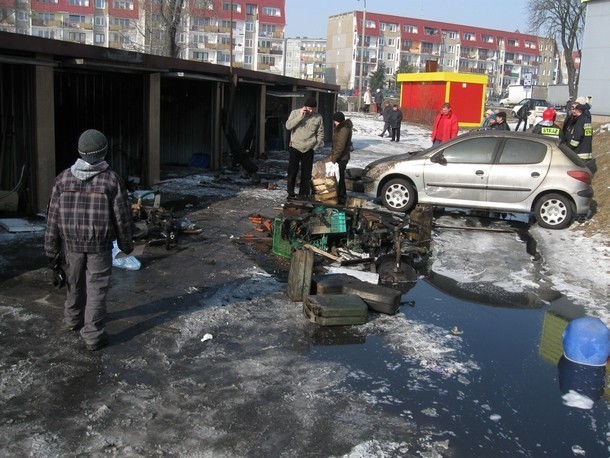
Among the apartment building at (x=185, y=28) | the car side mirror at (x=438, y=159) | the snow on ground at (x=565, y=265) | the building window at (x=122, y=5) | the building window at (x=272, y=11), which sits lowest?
the snow on ground at (x=565, y=265)

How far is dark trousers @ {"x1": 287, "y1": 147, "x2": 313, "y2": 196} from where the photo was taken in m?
11.7

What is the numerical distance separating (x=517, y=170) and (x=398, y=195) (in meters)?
2.12

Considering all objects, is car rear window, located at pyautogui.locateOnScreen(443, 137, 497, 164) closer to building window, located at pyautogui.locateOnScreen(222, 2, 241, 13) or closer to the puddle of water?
the puddle of water

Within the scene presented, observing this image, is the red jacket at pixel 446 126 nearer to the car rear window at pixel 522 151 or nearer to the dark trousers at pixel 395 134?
the car rear window at pixel 522 151

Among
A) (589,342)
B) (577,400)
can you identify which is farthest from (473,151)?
(577,400)

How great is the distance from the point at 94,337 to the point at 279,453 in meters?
2.10

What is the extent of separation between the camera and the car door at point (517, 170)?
11188 mm

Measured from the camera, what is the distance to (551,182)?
11125mm

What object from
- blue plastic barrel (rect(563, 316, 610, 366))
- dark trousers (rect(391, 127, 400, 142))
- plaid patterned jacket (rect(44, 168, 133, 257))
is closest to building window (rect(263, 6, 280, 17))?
dark trousers (rect(391, 127, 400, 142))

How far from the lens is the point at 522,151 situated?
447 inches

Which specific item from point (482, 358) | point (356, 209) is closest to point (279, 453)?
point (482, 358)

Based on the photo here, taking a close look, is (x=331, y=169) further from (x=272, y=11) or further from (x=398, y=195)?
(x=272, y=11)

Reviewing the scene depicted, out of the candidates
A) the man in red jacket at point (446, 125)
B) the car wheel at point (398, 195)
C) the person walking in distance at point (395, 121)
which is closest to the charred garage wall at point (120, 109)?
the man in red jacket at point (446, 125)

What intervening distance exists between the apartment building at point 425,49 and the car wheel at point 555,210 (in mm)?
80811
